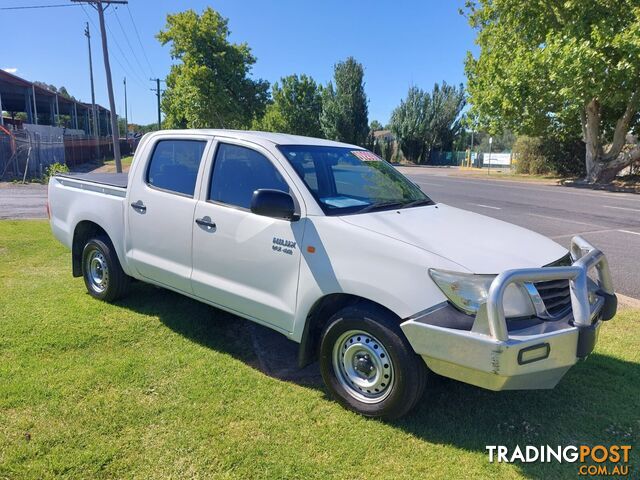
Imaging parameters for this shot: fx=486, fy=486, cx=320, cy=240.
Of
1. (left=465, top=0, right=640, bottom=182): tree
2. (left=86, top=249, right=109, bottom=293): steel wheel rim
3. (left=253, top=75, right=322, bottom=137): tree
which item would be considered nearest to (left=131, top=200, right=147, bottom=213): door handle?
(left=86, top=249, right=109, bottom=293): steel wheel rim

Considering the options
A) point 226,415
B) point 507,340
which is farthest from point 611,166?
point 226,415

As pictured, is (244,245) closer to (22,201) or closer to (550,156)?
(22,201)

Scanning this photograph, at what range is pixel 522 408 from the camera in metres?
3.35

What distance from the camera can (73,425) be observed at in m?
3.03

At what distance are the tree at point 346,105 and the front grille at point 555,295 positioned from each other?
52.1 metres

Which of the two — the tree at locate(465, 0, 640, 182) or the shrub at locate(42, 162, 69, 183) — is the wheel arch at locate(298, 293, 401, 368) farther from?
the tree at locate(465, 0, 640, 182)

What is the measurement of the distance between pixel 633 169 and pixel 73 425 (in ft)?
105

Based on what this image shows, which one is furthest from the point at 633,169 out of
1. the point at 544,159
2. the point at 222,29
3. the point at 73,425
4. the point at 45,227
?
the point at 73,425

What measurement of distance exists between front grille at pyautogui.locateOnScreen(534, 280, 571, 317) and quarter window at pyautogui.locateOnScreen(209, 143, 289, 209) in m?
1.83

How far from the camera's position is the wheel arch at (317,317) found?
3.25 m

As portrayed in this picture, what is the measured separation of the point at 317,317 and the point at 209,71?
32.0 meters

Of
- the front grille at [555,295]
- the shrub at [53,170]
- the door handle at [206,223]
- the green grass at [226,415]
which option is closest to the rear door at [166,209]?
the door handle at [206,223]

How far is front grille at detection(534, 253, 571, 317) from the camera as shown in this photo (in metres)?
2.86

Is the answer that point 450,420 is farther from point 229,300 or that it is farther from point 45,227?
point 45,227
